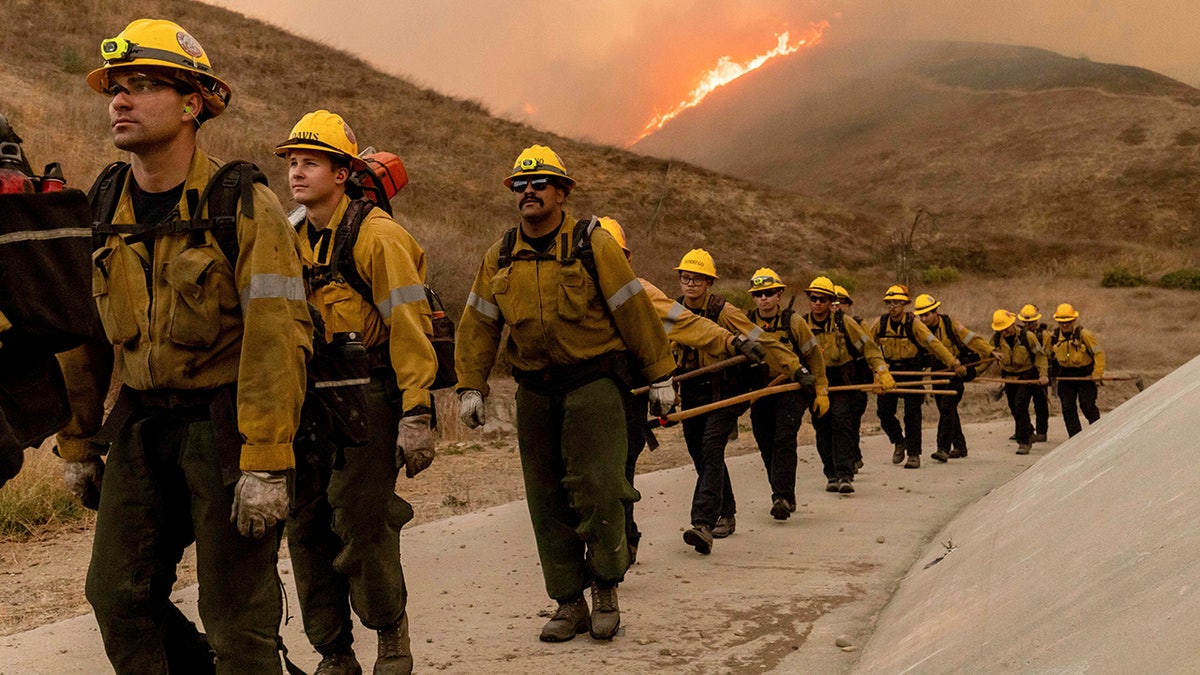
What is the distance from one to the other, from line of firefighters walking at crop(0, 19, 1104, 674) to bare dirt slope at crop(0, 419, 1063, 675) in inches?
13.8

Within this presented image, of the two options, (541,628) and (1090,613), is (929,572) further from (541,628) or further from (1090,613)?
(1090,613)

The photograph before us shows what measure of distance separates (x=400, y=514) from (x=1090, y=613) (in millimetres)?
2699


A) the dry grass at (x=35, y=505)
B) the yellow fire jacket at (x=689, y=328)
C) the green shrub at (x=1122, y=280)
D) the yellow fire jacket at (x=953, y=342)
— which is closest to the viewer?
the yellow fire jacket at (x=689, y=328)

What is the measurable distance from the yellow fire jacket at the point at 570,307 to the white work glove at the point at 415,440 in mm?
1187

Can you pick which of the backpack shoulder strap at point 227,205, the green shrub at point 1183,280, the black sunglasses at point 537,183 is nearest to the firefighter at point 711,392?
the black sunglasses at point 537,183

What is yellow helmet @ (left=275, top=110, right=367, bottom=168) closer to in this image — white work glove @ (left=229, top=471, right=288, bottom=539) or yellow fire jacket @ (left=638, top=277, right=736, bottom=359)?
white work glove @ (left=229, top=471, right=288, bottom=539)

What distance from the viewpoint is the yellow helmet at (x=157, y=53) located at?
3.34m

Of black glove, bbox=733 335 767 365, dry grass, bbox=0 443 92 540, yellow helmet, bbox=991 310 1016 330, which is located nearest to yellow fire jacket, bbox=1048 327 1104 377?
yellow helmet, bbox=991 310 1016 330

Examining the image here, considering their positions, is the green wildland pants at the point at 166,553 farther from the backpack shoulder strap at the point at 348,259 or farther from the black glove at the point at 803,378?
the black glove at the point at 803,378

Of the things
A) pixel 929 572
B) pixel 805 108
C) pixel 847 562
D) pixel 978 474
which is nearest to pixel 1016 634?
pixel 929 572

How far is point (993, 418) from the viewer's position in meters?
20.4

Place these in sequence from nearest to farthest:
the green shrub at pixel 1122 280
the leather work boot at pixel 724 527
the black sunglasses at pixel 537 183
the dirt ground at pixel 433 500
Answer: the black sunglasses at pixel 537 183
the dirt ground at pixel 433 500
the leather work boot at pixel 724 527
the green shrub at pixel 1122 280

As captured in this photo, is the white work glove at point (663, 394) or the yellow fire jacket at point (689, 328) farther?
the yellow fire jacket at point (689, 328)

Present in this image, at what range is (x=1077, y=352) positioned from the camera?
15891 mm
